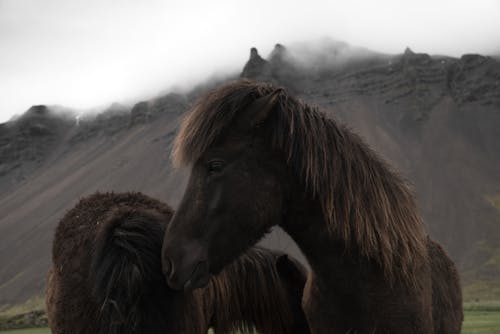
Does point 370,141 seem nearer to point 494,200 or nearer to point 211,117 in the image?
point 494,200

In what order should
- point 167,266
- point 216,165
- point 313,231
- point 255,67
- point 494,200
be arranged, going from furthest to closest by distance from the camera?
point 255,67, point 494,200, point 313,231, point 216,165, point 167,266

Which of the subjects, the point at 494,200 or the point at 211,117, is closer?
the point at 211,117

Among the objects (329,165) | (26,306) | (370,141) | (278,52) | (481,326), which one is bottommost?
(26,306)

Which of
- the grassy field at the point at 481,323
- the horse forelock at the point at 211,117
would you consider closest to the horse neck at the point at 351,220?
the horse forelock at the point at 211,117

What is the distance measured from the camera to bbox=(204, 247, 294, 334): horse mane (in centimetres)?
560

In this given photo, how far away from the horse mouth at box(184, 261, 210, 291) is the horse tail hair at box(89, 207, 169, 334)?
1.37ft

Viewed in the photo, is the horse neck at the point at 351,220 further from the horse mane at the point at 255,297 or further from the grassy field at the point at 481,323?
the grassy field at the point at 481,323

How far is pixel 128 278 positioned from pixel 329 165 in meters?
1.57

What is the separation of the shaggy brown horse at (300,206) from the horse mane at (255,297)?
193 centimetres

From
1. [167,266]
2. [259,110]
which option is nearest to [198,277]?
[167,266]

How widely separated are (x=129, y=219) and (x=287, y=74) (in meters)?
141

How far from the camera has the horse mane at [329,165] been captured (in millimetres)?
3645

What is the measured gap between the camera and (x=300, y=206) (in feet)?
12.3

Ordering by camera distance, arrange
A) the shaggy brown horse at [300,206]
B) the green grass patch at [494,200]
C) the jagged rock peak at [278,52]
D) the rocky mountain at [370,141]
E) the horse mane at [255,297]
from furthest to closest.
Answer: the jagged rock peak at [278,52], the green grass patch at [494,200], the rocky mountain at [370,141], the horse mane at [255,297], the shaggy brown horse at [300,206]
